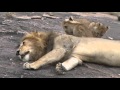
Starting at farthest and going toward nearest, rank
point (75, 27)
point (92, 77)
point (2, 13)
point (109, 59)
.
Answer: point (2, 13) → point (75, 27) → point (109, 59) → point (92, 77)

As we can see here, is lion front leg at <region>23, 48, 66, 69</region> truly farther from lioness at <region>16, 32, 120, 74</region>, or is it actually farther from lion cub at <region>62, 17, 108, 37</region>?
lion cub at <region>62, 17, 108, 37</region>

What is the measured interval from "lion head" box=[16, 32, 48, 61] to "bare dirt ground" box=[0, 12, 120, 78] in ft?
0.34

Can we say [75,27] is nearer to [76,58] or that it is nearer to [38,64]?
[76,58]

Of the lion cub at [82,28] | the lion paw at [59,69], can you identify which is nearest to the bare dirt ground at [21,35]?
the lion paw at [59,69]

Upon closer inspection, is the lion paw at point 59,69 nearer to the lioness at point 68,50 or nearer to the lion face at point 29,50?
the lioness at point 68,50

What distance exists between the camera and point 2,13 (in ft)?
26.5

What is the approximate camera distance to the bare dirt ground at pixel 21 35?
5.06m

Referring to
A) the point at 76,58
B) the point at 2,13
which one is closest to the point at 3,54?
the point at 76,58

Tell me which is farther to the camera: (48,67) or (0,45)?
(0,45)

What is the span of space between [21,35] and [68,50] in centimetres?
137

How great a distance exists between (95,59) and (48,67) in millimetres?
574

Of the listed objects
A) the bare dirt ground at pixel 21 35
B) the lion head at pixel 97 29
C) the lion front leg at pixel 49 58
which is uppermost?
the lion head at pixel 97 29

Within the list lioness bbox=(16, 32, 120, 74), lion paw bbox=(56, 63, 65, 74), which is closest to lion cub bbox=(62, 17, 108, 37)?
lioness bbox=(16, 32, 120, 74)

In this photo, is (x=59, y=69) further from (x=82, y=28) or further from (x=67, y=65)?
(x=82, y=28)
